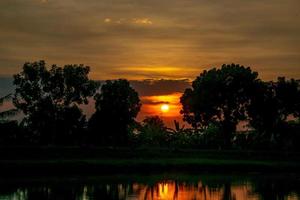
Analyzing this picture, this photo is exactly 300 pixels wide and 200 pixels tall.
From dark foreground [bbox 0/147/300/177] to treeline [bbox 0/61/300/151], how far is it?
14708 millimetres

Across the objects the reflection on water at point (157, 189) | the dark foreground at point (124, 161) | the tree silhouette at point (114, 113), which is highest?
the tree silhouette at point (114, 113)

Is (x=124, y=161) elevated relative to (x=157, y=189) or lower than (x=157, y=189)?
elevated

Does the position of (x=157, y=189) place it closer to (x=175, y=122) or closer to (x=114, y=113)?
(x=114, y=113)

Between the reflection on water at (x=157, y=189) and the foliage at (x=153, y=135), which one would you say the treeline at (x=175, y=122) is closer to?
the foliage at (x=153, y=135)

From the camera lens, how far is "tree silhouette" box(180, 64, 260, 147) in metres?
105

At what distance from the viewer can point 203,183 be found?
52812mm

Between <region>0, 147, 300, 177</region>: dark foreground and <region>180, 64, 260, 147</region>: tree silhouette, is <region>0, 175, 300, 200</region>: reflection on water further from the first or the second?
<region>180, 64, 260, 147</region>: tree silhouette

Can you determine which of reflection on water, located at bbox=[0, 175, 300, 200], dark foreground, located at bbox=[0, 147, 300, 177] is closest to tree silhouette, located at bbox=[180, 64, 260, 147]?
dark foreground, located at bbox=[0, 147, 300, 177]

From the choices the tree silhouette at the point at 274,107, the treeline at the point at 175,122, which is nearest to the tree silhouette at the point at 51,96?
the treeline at the point at 175,122

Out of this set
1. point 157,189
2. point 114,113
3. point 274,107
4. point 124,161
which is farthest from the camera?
point 274,107

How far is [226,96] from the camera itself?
104812 mm

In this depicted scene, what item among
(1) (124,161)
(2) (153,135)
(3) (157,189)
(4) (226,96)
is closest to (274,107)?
(4) (226,96)

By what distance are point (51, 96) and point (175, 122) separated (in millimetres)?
32137

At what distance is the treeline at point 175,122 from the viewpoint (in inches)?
3521
